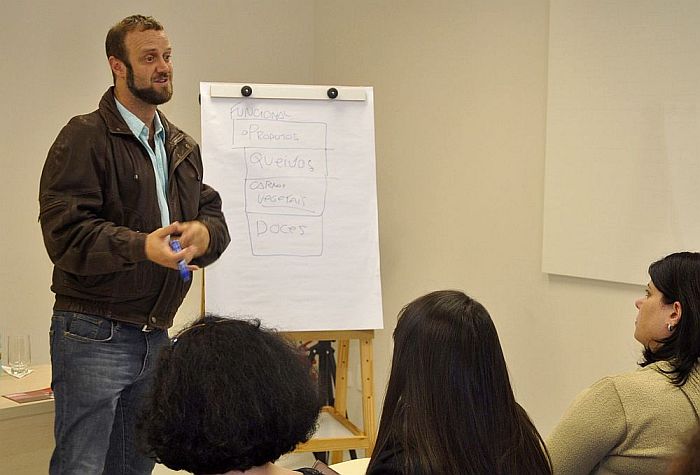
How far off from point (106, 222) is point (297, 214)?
1.14 metres

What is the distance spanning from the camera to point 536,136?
11.4 ft

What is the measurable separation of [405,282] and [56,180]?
7.16 ft

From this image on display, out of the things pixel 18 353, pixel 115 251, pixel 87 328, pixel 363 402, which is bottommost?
pixel 363 402

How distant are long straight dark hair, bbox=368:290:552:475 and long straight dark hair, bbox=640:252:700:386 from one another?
1.51 ft

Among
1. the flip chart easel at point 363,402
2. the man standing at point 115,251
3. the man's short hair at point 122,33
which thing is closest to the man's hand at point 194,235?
the man standing at point 115,251

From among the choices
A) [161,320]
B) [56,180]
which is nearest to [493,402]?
[161,320]

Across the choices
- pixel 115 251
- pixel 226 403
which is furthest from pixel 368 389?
pixel 226 403

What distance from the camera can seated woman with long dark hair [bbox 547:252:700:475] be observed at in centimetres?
174

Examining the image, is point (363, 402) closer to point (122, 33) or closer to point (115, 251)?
point (115, 251)

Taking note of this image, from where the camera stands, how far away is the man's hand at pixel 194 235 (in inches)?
89.6

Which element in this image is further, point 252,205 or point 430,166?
point 430,166

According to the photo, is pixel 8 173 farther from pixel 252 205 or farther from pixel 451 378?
pixel 451 378

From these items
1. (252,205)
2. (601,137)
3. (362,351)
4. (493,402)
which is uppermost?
(601,137)

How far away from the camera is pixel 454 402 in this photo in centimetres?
149
